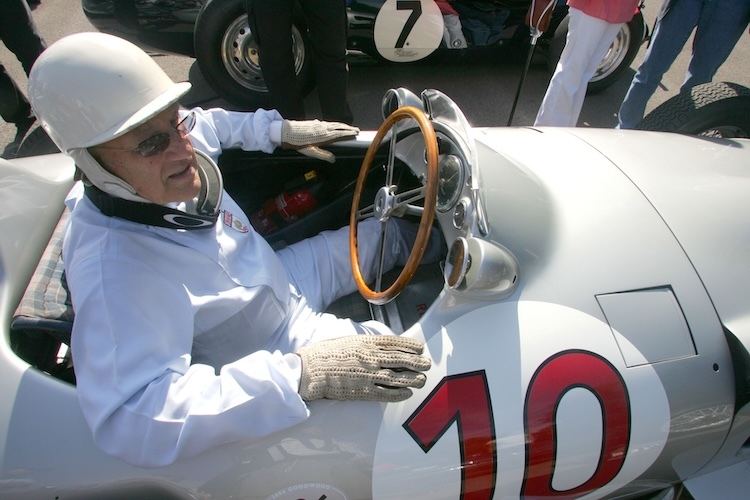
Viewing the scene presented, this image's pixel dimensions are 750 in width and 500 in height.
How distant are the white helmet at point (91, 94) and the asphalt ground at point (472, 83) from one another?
8.05ft

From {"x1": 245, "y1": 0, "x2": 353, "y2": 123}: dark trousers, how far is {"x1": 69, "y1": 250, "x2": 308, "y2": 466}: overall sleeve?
1990 mm

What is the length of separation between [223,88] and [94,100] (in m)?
2.44

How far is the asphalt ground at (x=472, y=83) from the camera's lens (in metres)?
3.84

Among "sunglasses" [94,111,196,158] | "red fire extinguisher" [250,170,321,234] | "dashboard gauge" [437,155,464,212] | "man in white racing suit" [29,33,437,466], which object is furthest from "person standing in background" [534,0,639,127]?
"sunglasses" [94,111,196,158]

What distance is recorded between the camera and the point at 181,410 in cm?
122

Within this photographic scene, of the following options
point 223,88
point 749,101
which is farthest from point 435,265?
point 223,88

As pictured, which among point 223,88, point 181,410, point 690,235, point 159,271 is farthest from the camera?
point 223,88

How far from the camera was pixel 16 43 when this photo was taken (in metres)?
3.51

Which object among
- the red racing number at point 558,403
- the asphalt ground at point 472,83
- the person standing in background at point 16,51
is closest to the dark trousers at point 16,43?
the person standing in background at point 16,51

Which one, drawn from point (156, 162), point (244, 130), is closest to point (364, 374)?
point (156, 162)

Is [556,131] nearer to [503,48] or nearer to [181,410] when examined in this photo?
[181,410]

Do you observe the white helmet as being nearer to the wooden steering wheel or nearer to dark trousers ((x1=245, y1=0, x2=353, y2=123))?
the wooden steering wheel

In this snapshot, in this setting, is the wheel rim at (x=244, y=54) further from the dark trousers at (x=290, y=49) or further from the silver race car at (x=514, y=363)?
the silver race car at (x=514, y=363)

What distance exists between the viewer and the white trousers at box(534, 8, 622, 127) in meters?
2.95
